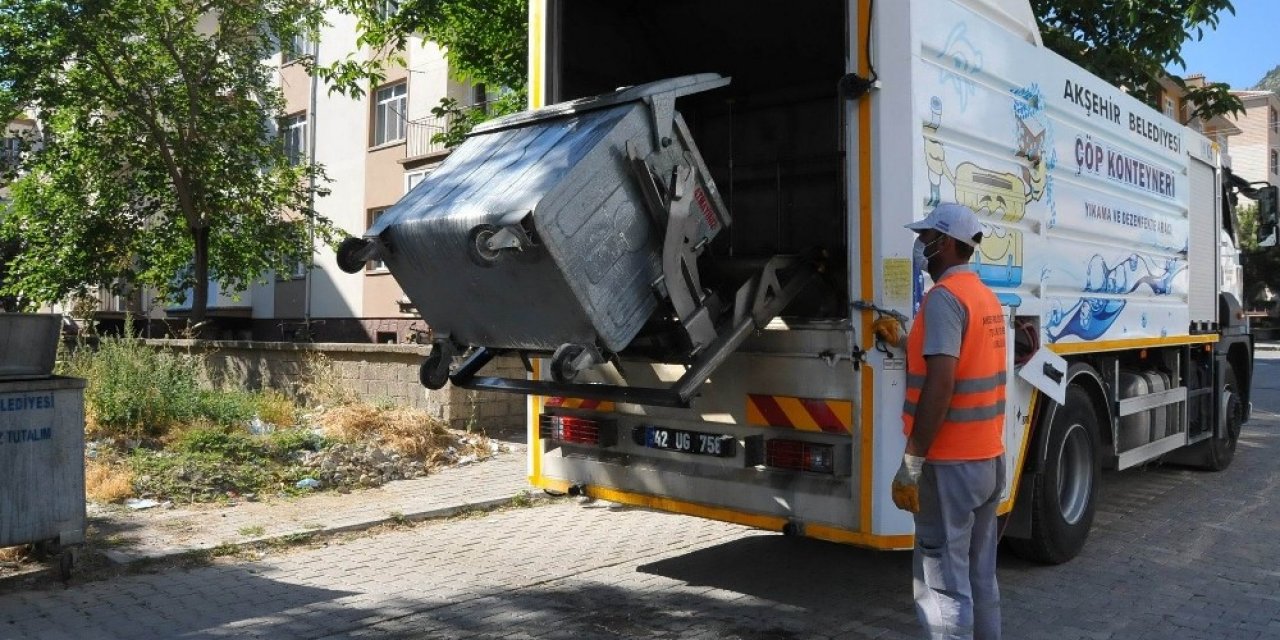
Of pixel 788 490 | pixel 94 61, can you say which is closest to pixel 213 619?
pixel 788 490

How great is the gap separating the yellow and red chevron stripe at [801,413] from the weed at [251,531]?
343 cm

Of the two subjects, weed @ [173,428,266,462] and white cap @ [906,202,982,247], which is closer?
white cap @ [906,202,982,247]

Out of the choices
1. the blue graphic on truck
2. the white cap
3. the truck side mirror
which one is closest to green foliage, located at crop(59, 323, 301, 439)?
the blue graphic on truck

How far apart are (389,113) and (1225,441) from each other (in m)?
18.2

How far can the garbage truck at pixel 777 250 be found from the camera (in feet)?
13.7

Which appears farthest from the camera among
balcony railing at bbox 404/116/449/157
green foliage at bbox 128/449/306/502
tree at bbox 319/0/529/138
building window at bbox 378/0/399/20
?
balcony railing at bbox 404/116/449/157

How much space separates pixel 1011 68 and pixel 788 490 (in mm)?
2469

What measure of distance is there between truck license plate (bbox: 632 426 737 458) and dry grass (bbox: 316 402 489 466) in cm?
413

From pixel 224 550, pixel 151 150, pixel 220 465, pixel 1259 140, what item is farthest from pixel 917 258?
pixel 1259 140

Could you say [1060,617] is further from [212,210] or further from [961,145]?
[212,210]

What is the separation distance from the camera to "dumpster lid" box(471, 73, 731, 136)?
430 centimetres

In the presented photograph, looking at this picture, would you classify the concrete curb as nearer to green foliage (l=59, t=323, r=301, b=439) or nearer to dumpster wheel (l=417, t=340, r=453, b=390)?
dumpster wheel (l=417, t=340, r=453, b=390)

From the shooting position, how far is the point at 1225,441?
9.06 metres

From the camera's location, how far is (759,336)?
15.7 feet
